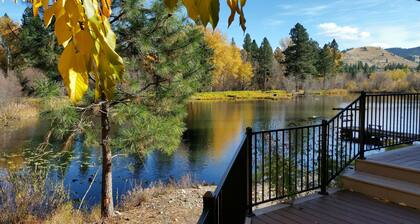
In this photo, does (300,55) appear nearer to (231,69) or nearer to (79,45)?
(231,69)

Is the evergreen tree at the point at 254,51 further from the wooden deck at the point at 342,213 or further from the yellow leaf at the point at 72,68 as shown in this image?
the yellow leaf at the point at 72,68

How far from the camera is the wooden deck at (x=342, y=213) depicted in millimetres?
3396

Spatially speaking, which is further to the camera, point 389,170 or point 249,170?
point 389,170

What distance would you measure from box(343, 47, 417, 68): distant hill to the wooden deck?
155m

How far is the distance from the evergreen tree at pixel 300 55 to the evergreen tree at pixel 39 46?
4423 centimetres

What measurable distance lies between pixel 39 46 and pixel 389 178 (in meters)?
5.94

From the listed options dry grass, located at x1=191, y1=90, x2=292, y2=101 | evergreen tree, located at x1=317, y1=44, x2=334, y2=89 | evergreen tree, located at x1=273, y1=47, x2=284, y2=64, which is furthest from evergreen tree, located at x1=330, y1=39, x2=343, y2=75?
dry grass, located at x1=191, y1=90, x2=292, y2=101

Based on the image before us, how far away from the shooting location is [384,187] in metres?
3.98

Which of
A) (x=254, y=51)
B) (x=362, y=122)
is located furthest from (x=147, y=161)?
(x=254, y=51)

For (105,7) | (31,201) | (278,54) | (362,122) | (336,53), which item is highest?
(336,53)

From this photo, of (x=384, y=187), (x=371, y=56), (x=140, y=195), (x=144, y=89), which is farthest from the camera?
(x=371, y=56)

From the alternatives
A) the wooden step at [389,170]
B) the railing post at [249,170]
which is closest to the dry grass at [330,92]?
the wooden step at [389,170]

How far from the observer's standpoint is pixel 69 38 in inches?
20.5

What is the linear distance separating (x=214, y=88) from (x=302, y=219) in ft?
150
